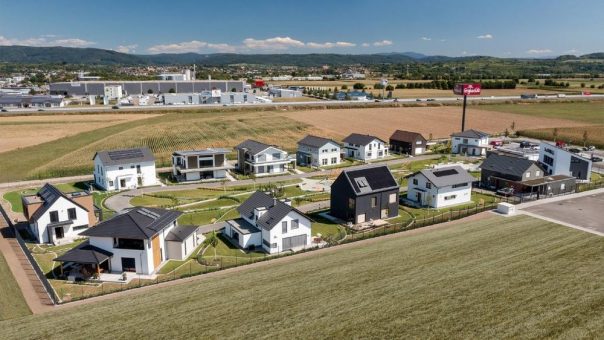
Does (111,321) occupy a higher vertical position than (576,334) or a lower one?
lower

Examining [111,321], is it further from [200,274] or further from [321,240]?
[321,240]

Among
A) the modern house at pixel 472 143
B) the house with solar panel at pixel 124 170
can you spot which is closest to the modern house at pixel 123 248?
the house with solar panel at pixel 124 170

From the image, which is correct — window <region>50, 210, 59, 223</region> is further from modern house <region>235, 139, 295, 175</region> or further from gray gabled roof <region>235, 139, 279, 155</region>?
gray gabled roof <region>235, 139, 279, 155</region>

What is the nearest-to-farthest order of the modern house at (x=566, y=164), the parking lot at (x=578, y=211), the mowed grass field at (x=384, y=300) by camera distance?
the mowed grass field at (x=384, y=300) < the parking lot at (x=578, y=211) < the modern house at (x=566, y=164)

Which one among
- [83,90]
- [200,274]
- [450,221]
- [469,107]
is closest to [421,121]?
[469,107]

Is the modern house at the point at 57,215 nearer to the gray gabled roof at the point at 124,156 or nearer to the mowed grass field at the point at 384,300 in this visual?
the gray gabled roof at the point at 124,156

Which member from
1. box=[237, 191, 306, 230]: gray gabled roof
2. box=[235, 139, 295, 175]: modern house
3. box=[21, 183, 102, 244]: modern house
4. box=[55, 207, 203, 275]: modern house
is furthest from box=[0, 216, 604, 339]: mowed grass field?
box=[235, 139, 295, 175]: modern house

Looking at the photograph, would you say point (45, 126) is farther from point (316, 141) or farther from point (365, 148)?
point (365, 148)

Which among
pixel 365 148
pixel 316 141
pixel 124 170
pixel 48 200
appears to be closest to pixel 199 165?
pixel 124 170
